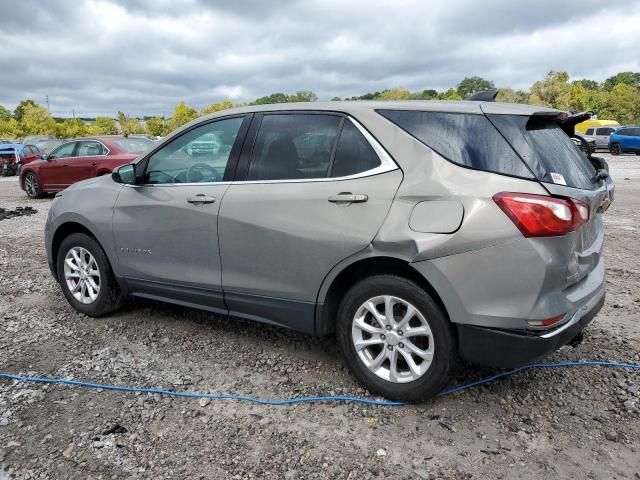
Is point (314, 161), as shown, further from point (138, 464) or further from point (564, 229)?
point (138, 464)

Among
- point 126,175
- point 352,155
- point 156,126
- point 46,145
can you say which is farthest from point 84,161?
point 156,126

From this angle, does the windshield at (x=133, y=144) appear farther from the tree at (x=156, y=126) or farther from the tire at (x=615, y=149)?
the tree at (x=156, y=126)

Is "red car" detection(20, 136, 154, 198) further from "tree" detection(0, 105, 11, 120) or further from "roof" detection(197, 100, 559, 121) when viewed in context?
"tree" detection(0, 105, 11, 120)

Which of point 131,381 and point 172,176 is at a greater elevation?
point 172,176

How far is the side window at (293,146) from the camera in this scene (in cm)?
330

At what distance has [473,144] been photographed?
285 centimetres

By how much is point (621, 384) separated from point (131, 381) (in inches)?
122

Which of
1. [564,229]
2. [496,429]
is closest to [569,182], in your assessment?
[564,229]

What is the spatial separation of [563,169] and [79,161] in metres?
11.7

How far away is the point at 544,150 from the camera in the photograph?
2838 millimetres

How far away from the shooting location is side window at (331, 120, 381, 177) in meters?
3.09

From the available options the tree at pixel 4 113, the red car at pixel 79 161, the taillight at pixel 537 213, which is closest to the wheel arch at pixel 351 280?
the taillight at pixel 537 213

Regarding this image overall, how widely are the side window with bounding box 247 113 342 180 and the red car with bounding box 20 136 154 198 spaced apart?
851cm

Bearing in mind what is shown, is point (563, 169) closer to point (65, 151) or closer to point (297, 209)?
point (297, 209)
